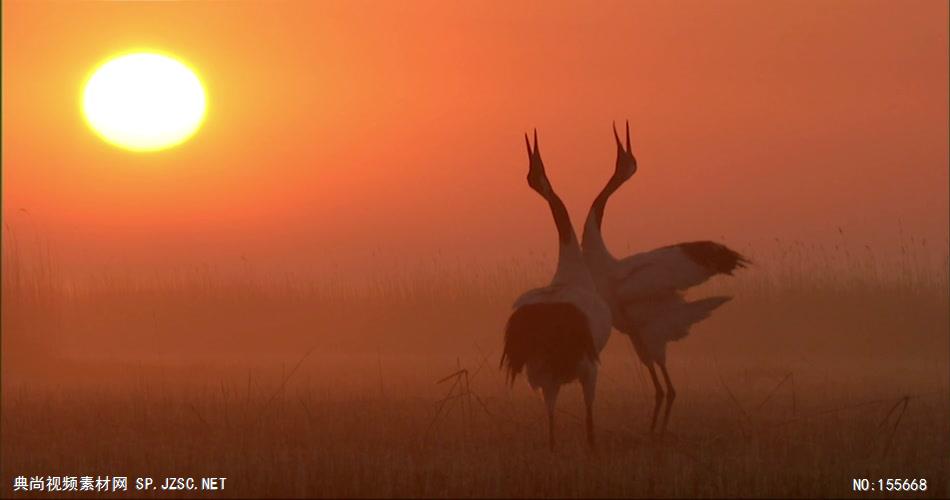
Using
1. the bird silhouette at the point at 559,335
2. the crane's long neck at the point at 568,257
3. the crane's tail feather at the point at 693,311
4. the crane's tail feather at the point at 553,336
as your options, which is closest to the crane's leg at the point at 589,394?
the bird silhouette at the point at 559,335

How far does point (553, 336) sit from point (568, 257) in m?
0.77

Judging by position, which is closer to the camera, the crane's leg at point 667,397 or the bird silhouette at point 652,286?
the bird silhouette at point 652,286

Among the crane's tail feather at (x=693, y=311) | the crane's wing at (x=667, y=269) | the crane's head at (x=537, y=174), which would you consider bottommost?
the crane's tail feather at (x=693, y=311)

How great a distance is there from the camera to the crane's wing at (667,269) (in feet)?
32.6

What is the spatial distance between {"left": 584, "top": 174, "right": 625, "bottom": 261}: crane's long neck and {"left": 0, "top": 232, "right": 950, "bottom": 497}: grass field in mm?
1401

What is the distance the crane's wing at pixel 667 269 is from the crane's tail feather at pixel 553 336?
90 centimetres

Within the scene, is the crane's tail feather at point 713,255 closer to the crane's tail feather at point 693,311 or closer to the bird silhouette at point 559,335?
the crane's tail feather at point 693,311

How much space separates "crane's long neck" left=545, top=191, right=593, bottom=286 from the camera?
957cm

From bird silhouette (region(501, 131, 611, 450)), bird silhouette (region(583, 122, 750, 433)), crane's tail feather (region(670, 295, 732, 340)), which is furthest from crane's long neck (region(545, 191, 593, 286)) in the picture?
crane's tail feather (region(670, 295, 732, 340))

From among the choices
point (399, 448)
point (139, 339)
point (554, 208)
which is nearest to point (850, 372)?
point (554, 208)

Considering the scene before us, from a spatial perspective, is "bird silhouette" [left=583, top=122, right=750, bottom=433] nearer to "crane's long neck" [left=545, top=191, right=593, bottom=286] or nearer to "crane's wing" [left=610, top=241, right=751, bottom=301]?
"crane's wing" [left=610, top=241, right=751, bottom=301]

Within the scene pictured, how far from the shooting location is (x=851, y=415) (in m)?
11.1

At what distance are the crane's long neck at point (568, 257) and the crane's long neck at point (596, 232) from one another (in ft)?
0.94

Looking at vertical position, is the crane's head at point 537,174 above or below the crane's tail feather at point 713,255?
above
